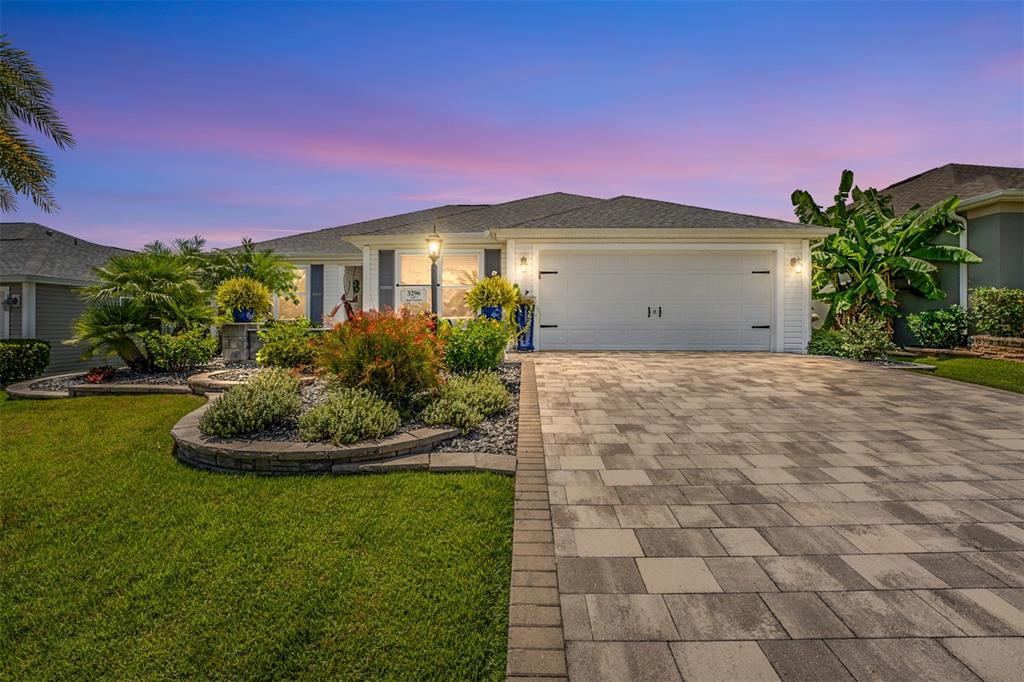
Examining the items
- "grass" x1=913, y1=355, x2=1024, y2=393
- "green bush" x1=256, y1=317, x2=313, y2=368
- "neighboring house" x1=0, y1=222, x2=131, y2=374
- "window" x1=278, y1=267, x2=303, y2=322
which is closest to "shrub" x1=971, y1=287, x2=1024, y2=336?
"grass" x1=913, y1=355, x2=1024, y2=393

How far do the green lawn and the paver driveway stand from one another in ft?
1.85

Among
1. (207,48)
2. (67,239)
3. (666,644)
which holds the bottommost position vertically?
(666,644)

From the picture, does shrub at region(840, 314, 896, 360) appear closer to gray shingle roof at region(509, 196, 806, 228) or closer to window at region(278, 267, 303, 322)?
gray shingle roof at region(509, 196, 806, 228)

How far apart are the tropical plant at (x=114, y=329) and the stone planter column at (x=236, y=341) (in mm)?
1354

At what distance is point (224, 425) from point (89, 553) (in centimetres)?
176

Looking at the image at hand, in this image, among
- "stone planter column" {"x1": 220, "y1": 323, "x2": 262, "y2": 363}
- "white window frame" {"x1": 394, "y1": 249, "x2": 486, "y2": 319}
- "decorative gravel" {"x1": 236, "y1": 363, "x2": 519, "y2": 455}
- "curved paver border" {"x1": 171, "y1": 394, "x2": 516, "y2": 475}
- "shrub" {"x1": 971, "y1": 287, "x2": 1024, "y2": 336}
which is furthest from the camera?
"white window frame" {"x1": 394, "y1": 249, "x2": 486, "y2": 319}

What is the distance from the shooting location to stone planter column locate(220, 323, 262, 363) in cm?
973

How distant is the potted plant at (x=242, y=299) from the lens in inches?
384

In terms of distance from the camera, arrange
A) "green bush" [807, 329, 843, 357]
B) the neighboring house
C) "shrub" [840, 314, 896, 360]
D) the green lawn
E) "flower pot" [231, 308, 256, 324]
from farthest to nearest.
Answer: the neighboring house
"green bush" [807, 329, 843, 357]
"shrub" [840, 314, 896, 360]
"flower pot" [231, 308, 256, 324]
the green lawn

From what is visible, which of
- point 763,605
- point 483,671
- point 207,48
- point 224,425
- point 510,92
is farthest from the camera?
point 510,92

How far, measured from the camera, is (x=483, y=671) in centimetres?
181

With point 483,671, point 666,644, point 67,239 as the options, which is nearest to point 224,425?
point 483,671

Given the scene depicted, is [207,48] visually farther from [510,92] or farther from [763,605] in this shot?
[763,605]

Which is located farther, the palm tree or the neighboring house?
the neighboring house
